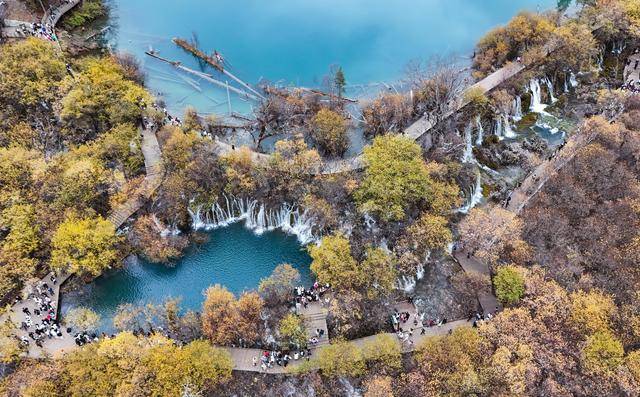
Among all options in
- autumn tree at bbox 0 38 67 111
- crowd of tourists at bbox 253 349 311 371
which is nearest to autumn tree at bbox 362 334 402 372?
crowd of tourists at bbox 253 349 311 371

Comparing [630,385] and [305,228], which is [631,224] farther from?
[305,228]

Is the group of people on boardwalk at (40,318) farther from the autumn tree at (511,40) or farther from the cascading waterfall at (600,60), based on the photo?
the cascading waterfall at (600,60)

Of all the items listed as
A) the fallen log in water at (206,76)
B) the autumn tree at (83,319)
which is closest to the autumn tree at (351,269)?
the autumn tree at (83,319)

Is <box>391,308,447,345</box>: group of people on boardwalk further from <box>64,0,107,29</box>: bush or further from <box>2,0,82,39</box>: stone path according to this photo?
<box>64,0,107,29</box>: bush

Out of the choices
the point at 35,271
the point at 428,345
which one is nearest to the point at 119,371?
the point at 35,271

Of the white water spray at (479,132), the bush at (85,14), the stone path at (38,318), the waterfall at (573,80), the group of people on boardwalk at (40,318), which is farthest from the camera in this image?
the bush at (85,14)
